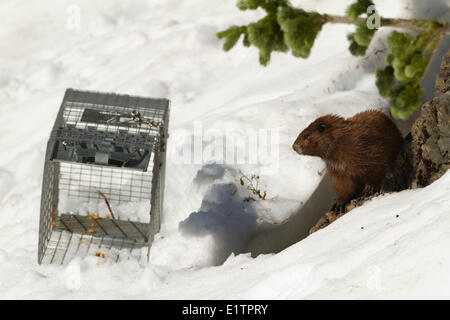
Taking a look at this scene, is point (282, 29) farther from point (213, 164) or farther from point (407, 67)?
point (213, 164)

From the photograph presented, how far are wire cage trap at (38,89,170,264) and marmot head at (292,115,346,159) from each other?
1105 millimetres

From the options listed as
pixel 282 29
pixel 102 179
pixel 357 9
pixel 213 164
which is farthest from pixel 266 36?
pixel 102 179

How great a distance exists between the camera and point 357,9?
136 inches

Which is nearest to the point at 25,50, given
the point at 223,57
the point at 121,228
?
the point at 223,57

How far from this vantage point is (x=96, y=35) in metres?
8.68

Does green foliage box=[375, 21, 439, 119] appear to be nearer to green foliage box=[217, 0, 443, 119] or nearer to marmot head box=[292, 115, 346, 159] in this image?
green foliage box=[217, 0, 443, 119]

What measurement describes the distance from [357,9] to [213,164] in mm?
2382

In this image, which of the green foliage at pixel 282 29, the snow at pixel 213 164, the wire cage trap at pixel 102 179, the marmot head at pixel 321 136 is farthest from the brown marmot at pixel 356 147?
the wire cage trap at pixel 102 179

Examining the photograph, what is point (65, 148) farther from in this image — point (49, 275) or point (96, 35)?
point (96, 35)

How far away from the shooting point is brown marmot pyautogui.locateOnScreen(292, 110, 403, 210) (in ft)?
14.4

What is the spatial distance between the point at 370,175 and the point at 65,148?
2240 millimetres

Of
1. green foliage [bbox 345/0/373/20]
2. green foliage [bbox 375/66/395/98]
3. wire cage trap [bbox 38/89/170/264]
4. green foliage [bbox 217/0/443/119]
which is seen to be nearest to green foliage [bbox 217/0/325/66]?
green foliage [bbox 217/0/443/119]

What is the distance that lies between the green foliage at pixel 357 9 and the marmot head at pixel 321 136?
45.2 inches

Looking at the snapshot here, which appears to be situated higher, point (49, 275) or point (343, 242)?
point (343, 242)
